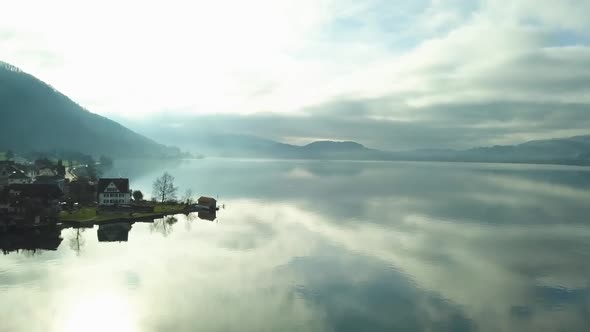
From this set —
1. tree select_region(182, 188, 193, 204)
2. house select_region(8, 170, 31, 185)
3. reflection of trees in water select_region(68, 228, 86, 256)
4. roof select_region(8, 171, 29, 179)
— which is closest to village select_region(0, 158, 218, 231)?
tree select_region(182, 188, 193, 204)

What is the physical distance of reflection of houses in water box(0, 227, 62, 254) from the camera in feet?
192

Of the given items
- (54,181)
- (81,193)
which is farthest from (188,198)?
(54,181)

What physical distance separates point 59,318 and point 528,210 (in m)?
116

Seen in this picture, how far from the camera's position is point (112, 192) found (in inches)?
3634

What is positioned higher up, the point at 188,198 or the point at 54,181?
the point at 54,181

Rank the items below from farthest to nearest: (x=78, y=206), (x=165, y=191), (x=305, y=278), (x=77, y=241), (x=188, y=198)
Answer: (x=165, y=191) < (x=188, y=198) < (x=78, y=206) < (x=77, y=241) < (x=305, y=278)

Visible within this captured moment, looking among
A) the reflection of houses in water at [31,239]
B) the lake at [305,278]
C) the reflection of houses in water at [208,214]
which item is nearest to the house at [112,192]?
the lake at [305,278]

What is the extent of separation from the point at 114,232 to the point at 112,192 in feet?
80.0

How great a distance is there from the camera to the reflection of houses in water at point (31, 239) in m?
58.7

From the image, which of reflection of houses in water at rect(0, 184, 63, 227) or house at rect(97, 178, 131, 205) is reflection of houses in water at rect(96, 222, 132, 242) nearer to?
reflection of houses in water at rect(0, 184, 63, 227)

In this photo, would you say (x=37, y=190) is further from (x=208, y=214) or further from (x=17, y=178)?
(x=17, y=178)

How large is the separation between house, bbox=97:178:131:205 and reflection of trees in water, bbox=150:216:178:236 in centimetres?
1415

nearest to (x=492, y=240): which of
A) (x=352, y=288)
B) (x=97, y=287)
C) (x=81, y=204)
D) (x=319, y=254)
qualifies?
(x=319, y=254)

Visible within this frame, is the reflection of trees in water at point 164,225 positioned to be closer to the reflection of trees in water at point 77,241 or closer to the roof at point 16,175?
the reflection of trees in water at point 77,241
